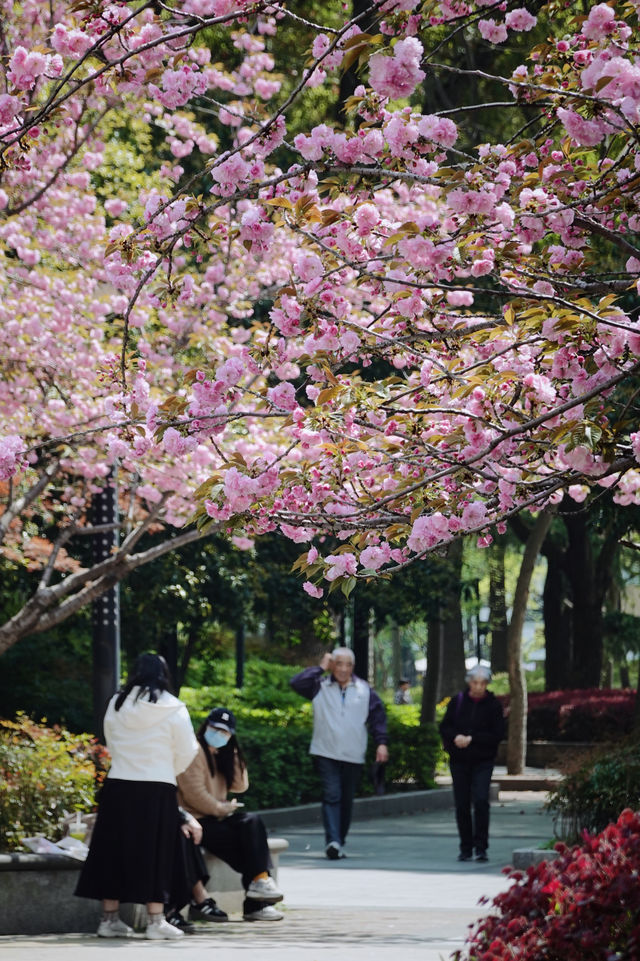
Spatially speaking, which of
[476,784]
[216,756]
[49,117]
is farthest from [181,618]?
[49,117]

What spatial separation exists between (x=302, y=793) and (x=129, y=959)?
1021 centimetres

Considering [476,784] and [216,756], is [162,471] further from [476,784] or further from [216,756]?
[476,784]

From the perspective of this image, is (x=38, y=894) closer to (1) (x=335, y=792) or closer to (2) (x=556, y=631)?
(1) (x=335, y=792)

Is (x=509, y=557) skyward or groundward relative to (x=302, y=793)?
skyward

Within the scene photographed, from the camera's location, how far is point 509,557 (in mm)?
47344

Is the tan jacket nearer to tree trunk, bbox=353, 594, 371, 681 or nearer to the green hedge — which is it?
the green hedge

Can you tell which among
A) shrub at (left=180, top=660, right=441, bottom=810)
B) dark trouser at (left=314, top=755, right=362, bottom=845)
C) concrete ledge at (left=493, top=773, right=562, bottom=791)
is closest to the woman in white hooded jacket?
dark trouser at (left=314, top=755, right=362, bottom=845)

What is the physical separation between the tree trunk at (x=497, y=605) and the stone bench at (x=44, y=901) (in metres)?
14.8

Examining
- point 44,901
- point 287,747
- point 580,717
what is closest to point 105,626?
point 44,901

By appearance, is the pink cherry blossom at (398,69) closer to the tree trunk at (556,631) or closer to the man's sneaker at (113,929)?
the man's sneaker at (113,929)

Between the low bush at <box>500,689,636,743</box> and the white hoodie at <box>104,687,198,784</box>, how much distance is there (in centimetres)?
1683

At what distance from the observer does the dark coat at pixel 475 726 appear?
13.1 m

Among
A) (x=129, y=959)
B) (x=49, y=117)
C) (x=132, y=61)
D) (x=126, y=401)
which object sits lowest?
(x=129, y=959)

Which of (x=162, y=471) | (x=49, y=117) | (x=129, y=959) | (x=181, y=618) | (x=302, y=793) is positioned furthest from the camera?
(x=181, y=618)
